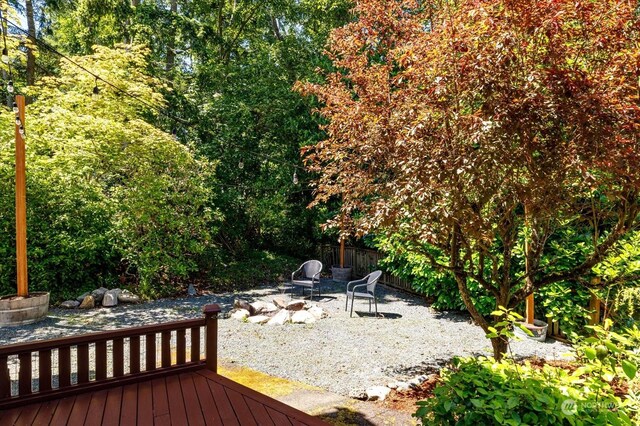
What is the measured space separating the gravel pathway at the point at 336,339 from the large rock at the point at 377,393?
170mm

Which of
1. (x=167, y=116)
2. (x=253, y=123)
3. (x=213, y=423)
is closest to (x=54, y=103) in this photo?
(x=167, y=116)

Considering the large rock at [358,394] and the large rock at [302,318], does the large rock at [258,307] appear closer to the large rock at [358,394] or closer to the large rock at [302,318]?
the large rock at [302,318]

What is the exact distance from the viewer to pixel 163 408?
2357 millimetres

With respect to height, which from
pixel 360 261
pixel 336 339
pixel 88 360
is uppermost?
pixel 88 360

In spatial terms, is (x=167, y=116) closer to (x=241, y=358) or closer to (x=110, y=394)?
(x=241, y=358)

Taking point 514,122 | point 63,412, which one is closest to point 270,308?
point 63,412

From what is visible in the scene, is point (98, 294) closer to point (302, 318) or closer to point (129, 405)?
point (302, 318)

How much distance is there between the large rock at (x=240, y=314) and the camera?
600 centimetres

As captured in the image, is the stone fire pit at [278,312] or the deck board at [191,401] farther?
the stone fire pit at [278,312]

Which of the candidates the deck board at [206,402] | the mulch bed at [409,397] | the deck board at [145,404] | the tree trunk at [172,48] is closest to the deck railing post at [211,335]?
the deck board at [206,402]

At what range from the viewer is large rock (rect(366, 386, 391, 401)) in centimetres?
325

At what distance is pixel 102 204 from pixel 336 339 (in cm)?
533

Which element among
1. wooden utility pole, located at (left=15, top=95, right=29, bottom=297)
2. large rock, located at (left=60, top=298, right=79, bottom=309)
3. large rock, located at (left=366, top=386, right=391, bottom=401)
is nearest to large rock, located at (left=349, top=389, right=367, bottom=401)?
large rock, located at (left=366, top=386, right=391, bottom=401)

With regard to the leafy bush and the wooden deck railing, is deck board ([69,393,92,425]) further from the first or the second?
the leafy bush
